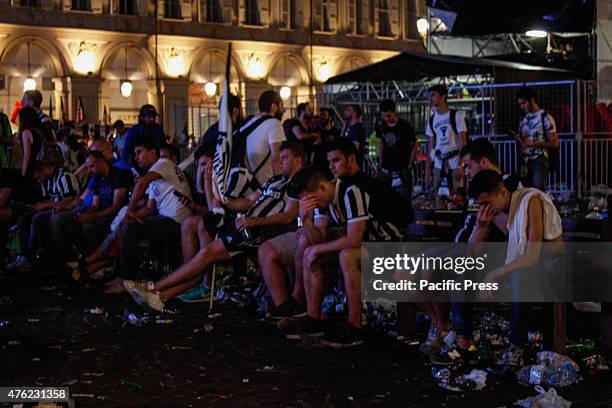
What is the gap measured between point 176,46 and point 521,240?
44.6 meters

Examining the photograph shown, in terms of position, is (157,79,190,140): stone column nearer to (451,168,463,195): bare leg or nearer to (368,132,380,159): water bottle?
(368,132,380,159): water bottle

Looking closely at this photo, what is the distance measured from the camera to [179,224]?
37.2 ft

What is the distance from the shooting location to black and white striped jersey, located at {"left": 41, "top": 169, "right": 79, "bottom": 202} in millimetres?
13328

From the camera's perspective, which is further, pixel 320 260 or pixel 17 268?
pixel 17 268

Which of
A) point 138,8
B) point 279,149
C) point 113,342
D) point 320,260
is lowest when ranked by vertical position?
point 113,342

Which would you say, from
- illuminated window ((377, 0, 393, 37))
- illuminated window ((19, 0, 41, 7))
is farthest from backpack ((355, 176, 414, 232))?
illuminated window ((377, 0, 393, 37))

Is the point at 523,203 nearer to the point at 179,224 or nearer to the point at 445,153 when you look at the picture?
the point at 179,224

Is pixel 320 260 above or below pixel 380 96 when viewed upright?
below

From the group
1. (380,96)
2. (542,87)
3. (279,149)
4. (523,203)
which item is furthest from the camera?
(380,96)

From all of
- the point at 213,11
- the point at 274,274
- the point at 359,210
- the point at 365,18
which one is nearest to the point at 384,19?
the point at 365,18

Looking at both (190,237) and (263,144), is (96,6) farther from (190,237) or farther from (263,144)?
(263,144)

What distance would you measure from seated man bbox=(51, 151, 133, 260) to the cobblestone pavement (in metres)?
2.51

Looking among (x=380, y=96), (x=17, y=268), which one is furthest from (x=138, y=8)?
(x=17, y=268)

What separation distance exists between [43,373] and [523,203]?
3.23 meters
